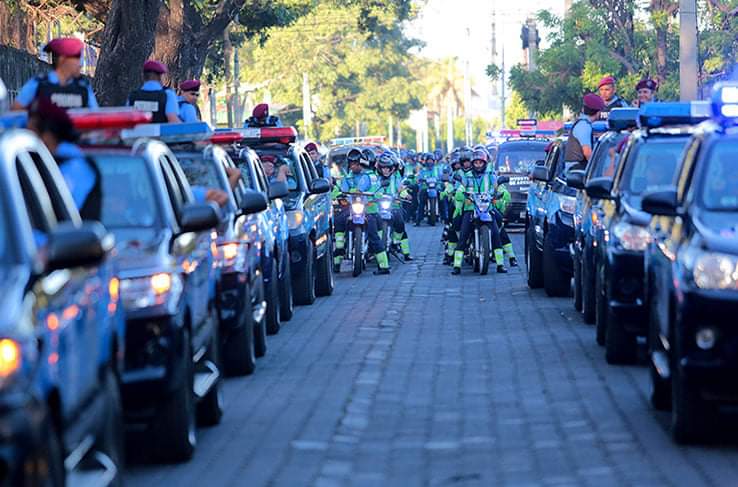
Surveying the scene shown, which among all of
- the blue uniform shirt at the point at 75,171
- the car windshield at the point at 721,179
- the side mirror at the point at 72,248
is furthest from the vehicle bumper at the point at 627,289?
the side mirror at the point at 72,248

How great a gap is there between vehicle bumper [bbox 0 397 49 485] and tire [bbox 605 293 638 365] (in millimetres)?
8426

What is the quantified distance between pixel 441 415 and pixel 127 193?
98.4 inches

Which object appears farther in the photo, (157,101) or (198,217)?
(157,101)

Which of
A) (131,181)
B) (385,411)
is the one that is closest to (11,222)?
(131,181)

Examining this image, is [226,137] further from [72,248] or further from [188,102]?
[72,248]

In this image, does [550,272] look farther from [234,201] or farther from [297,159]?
[234,201]

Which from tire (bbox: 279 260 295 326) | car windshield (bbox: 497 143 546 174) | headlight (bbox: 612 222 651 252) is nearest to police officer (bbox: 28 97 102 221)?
headlight (bbox: 612 222 651 252)

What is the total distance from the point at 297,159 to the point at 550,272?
322 cm

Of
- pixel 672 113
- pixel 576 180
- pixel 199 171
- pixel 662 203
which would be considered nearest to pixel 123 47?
pixel 576 180

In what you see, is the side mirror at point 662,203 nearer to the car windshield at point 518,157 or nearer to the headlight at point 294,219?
the headlight at point 294,219

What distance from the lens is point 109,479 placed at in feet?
24.3

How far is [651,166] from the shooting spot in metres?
15.0

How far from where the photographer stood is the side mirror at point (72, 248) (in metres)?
6.69

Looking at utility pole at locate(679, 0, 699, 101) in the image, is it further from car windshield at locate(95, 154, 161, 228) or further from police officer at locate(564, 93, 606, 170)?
car windshield at locate(95, 154, 161, 228)
